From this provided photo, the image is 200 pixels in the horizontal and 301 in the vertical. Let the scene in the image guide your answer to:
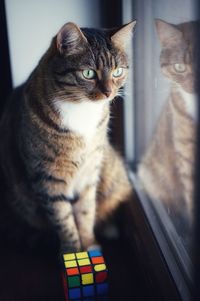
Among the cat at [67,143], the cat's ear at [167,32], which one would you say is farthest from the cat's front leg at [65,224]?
the cat's ear at [167,32]

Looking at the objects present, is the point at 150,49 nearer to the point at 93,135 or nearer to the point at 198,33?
the point at 93,135

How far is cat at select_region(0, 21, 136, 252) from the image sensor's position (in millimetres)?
1272

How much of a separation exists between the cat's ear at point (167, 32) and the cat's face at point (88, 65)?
8 centimetres

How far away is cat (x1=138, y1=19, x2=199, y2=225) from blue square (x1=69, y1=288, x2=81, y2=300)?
15.6 inches

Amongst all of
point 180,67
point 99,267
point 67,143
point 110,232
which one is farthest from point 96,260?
point 180,67

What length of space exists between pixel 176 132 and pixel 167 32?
0.35 m

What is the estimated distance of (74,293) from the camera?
4.04 feet

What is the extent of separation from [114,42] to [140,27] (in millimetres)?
349

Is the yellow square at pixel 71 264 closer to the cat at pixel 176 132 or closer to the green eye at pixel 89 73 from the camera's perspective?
the cat at pixel 176 132

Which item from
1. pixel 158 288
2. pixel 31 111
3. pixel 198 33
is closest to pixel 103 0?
pixel 31 111

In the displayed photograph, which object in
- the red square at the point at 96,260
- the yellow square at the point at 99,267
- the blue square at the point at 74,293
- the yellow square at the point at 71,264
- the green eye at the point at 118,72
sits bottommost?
the blue square at the point at 74,293

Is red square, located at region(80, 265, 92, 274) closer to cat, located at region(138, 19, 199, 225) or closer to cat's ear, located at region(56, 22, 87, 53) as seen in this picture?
cat, located at region(138, 19, 199, 225)

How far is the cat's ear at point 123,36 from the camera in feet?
4.10

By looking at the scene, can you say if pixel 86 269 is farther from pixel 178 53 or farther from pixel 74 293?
pixel 178 53
